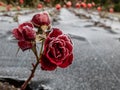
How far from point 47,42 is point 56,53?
2.5 inches

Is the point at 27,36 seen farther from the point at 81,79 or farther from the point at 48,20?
the point at 81,79

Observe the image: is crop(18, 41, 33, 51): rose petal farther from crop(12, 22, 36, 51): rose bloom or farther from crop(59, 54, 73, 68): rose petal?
crop(59, 54, 73, 68): rose petal

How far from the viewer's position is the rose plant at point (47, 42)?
178 centimetres

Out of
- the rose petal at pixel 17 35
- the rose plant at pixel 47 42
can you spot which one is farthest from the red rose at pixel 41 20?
the rose petal at pixel 17 35

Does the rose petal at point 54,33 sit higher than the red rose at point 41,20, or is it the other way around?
the red rose at point 41,20

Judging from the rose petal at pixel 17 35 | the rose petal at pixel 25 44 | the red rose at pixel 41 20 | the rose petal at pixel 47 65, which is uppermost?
the red rose at pixel 41 20

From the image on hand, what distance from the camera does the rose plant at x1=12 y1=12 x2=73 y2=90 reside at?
178 cm

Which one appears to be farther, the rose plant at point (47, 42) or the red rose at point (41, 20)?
the red rose at point (41, 20)

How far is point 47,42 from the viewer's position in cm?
180

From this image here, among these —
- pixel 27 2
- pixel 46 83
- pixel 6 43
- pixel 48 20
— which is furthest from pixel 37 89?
pixel 27 2

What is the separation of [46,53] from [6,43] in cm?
370

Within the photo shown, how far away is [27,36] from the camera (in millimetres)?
1843

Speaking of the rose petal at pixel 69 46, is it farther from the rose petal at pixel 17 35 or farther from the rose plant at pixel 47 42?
the rose petal at pixel 17 35

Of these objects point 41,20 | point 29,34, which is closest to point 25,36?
point 29,34
